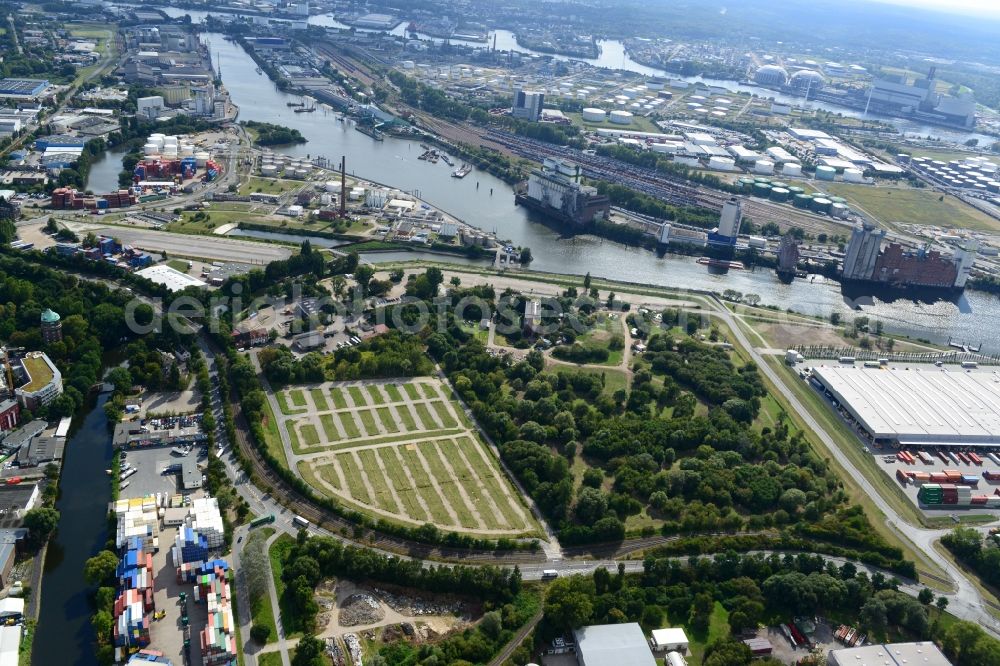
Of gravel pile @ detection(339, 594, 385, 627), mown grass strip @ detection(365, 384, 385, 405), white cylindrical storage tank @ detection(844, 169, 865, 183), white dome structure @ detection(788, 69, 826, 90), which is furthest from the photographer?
white dome structure @ detection(788, 69, 826, 90)

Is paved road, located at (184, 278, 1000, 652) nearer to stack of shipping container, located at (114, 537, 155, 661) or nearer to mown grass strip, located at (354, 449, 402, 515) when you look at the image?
mown grass strip, located at (354, 449, 402, 515)

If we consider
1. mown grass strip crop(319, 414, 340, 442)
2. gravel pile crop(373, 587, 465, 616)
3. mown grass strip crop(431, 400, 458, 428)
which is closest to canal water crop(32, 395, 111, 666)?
mown grass strip crop(319, 414, 340, 442)

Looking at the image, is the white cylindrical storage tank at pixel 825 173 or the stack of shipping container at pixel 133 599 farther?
the white cylindrical storage tank at pixel 825 173

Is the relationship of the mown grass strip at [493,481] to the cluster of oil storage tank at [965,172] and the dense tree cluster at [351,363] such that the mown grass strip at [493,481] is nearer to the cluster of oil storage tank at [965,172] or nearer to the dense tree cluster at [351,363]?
the dense tree cluster at [351,363]

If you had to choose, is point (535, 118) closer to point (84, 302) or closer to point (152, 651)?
point (84, 302)

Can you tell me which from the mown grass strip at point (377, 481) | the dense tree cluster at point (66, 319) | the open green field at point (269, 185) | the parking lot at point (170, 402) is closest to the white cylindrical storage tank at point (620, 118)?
the open green field at point (269, 185)

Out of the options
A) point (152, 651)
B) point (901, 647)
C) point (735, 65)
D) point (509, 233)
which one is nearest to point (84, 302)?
point (152, 651)
